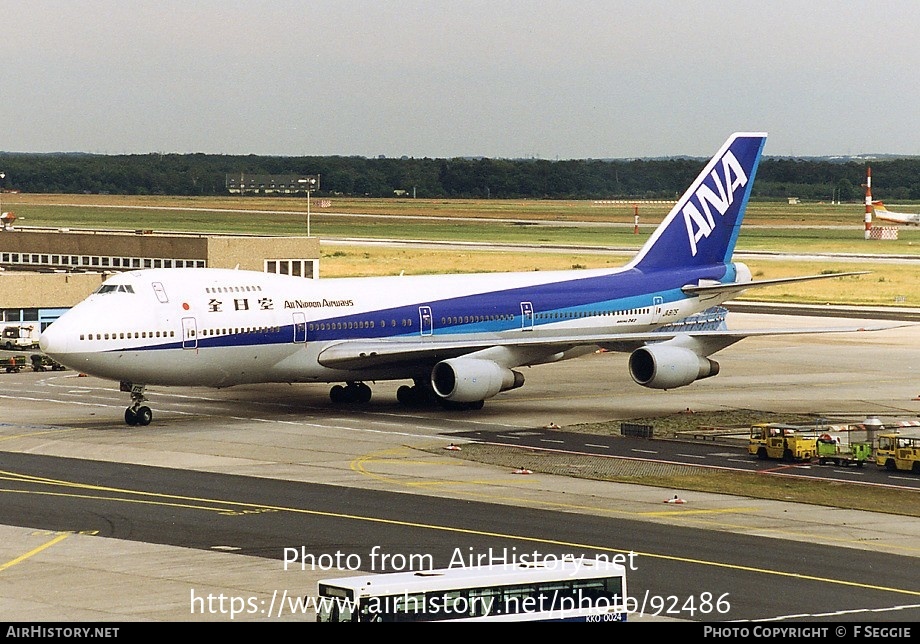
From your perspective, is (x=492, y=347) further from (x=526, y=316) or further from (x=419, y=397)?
(x=419, y=397)

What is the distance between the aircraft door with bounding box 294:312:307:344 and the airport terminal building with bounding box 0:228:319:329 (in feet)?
89.5

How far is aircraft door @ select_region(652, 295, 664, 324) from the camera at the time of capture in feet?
208

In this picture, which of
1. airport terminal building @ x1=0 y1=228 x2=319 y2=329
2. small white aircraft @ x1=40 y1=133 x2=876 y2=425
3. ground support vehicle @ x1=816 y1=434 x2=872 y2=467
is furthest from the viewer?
airport terminal building @ x1=0 y1=228 x2=319 y2=329

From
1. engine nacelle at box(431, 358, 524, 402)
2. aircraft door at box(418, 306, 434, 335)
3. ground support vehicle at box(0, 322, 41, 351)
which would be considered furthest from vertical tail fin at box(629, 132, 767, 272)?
ground support vehicle at box(0, 322, 41, 351)

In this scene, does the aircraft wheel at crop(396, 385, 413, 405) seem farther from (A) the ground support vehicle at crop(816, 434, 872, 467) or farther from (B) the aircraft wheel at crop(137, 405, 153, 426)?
(A) the ground support vehicle at crop(816, 434, 872, 467)

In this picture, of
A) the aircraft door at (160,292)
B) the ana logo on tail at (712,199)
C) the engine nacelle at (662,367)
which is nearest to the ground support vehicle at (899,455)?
the engine nacelle at (662,367)

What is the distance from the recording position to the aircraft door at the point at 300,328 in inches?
2140

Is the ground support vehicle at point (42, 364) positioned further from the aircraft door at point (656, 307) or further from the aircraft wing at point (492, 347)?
the aircraft door at point (656, 307)

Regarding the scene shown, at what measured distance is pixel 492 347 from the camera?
56250mm

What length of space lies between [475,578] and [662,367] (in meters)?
35.1

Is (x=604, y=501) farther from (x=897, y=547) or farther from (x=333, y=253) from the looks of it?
(x=333, y=253)

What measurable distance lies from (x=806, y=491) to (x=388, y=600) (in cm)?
2198

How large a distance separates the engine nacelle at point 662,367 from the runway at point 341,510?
1470 mm

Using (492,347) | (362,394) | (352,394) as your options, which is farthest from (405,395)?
(492,347)
